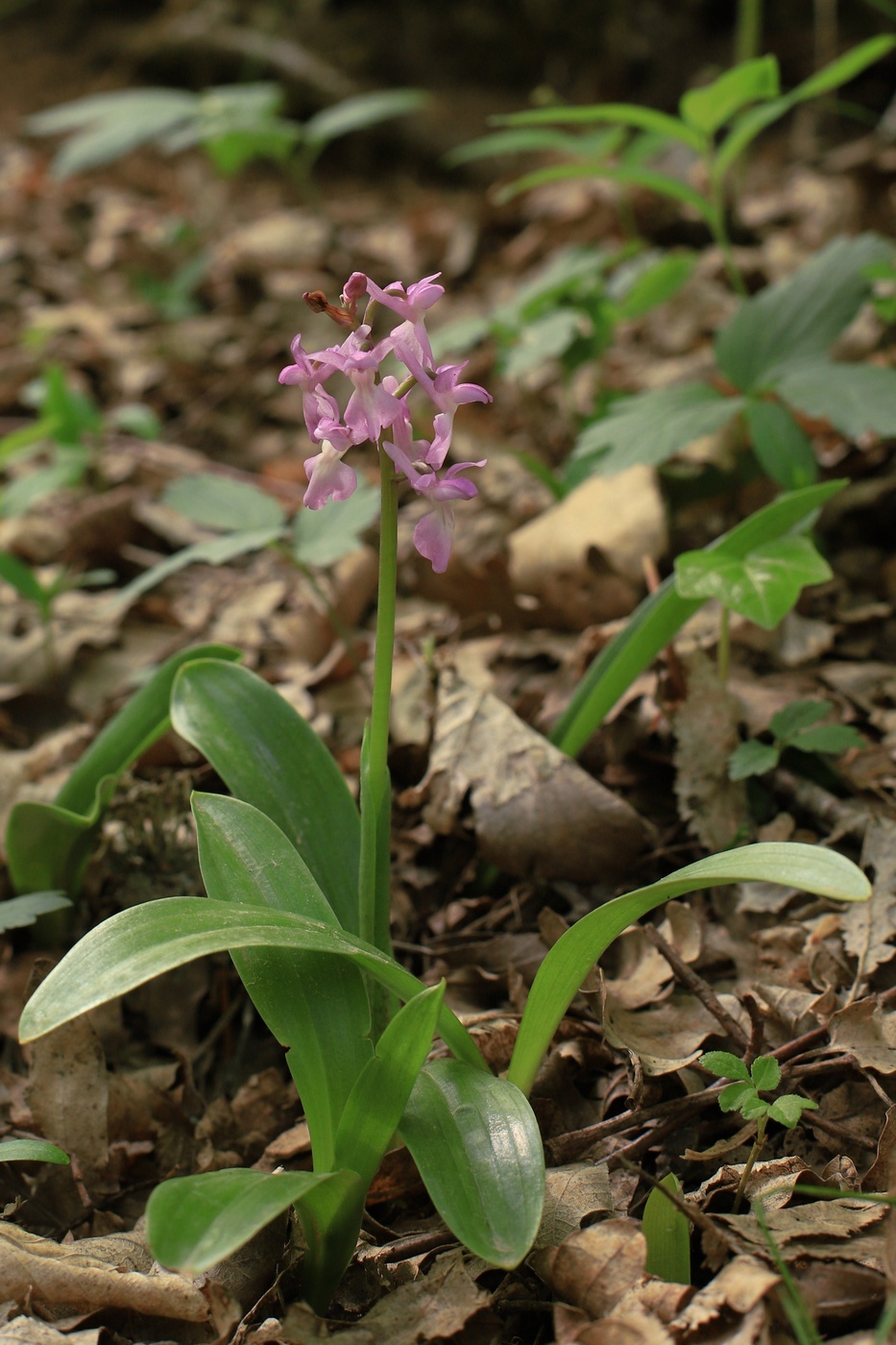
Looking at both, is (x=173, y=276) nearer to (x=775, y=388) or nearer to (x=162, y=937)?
(x=775, y=388)

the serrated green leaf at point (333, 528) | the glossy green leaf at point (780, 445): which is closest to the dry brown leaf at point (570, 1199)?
the serrated green leaf at point (333, 528)

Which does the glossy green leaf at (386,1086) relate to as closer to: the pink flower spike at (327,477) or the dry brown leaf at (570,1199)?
the dry brown leaf at (570,1199)

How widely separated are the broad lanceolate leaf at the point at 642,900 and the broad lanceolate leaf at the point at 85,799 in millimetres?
769

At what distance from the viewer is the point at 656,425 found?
2008mm

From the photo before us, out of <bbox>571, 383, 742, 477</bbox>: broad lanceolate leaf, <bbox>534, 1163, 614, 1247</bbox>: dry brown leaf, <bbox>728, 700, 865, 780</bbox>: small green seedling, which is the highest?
<bbox>571, 383, 742, 477</bbox>: broad lanceolate leaf

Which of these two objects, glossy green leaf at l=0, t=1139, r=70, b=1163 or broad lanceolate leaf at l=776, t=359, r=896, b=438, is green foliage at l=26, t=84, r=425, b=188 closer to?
broad lanceolate leaf at l=776, t=359, r=896, b=438

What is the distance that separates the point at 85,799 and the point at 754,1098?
119 centimetres

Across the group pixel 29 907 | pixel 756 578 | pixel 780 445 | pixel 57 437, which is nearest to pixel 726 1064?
pixel 756 578

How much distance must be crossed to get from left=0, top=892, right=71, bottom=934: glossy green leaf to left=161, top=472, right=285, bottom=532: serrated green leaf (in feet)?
2.53

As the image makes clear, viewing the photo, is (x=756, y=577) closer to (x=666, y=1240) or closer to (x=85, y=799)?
(x=666, y=1240)

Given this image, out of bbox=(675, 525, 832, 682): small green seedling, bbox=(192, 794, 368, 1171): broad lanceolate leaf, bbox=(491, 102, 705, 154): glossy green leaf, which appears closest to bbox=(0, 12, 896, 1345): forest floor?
bbox=(192, 794, 368, 1171): broad lanceolate leaf

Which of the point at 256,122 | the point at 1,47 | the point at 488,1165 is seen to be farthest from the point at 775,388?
the point at 1,47

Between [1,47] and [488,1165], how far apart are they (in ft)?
27.3

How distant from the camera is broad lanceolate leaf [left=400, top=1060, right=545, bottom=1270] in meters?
1.05
